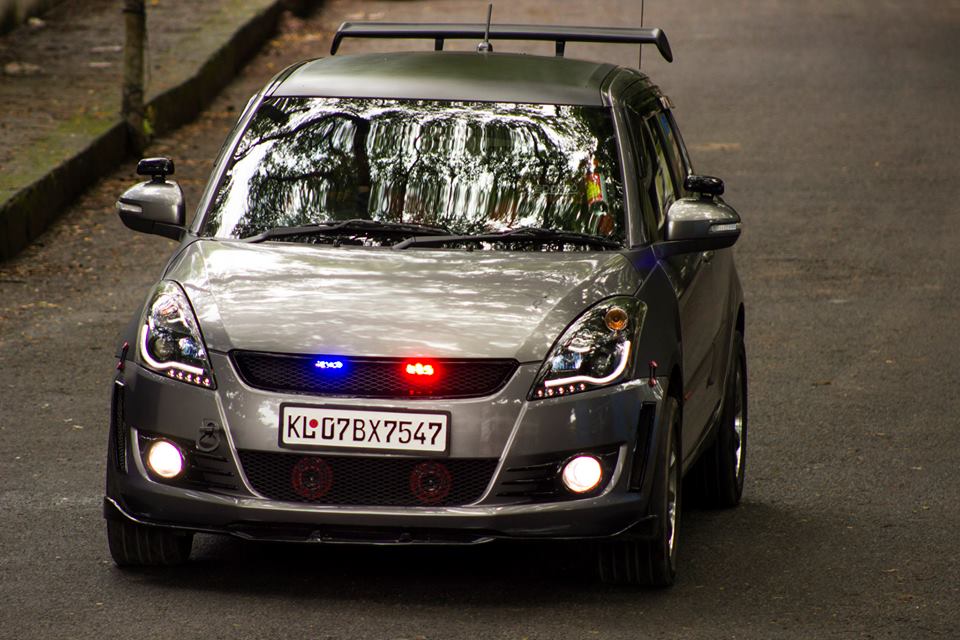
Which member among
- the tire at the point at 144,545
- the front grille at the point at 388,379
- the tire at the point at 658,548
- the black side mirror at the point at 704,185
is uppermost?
the black side mirror at the point at 704,185

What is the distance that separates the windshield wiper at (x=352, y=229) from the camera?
253 inches

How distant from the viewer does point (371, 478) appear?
5652 millimetres

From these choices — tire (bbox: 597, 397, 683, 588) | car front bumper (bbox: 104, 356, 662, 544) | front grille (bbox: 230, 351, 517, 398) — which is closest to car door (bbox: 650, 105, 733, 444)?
tire (bbox: 597, 397, 683, 588)

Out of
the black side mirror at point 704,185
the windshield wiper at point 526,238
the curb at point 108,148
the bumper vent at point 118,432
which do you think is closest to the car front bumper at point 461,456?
the bumper vent at point 118,432

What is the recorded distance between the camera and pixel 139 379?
5.86 meters

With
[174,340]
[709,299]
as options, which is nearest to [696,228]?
[709,299]

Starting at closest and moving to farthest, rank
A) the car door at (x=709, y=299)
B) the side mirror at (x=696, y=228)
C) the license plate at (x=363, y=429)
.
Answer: the license plate at (x=363, y=429)
the side mirror at (x=696, y=228)
the car door at (x=709, y=299)

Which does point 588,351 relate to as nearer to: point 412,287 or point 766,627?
point 412,287

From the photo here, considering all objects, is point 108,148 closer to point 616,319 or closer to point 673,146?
point 673,146

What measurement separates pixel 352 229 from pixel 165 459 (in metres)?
1.12

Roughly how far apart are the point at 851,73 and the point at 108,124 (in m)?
9.25

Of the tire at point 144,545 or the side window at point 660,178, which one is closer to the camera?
the tire at point 144,545

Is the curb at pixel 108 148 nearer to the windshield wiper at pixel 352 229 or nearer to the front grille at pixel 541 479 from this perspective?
the windshield wiper at pixel 352 229

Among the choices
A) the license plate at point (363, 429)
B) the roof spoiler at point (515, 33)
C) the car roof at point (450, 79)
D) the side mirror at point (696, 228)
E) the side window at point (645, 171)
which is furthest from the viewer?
the roof spoiler at point (515, 33)
